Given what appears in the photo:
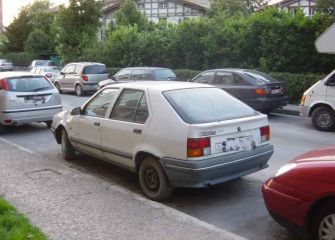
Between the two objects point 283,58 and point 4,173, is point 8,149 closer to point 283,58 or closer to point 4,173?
point 4,173

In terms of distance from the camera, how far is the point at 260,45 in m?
18.7

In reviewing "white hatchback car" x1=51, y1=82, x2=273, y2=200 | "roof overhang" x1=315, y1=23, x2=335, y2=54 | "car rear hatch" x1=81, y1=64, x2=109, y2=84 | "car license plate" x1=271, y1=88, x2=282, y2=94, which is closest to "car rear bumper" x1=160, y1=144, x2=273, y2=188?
"white hatchback car" x1=51, y1=82, x2=273, y2=200

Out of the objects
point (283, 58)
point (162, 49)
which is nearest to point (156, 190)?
point (283, 58)

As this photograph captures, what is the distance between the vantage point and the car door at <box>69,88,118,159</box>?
23.0ft

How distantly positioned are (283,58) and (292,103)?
2.05 m

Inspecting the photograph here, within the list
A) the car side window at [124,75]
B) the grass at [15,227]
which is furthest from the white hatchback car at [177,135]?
the car side window at [124,75]

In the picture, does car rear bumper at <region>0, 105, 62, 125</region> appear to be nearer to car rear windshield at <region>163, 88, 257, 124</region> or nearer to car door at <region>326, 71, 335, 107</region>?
car rear windshield at <region>163, 88, 257, 124</region>

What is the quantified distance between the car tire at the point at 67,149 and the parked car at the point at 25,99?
3546 mm

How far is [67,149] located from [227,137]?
11.5 ft

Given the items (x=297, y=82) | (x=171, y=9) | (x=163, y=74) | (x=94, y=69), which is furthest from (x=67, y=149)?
(x=171, y=9)

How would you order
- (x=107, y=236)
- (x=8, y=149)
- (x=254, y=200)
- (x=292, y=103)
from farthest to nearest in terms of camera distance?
(x=292, y=103)
(x=8, y=149)
(x=254, y=200)
(x=107, y=236)

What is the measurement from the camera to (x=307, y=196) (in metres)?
4.05

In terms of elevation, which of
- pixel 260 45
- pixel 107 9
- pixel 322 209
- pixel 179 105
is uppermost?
pixel 107 9

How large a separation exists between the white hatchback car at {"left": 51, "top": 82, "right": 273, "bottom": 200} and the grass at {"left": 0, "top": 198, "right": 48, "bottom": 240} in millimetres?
1714
